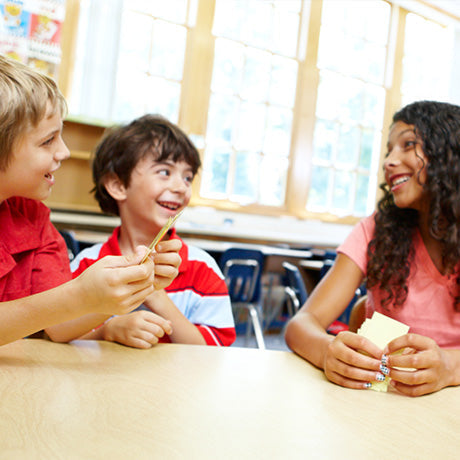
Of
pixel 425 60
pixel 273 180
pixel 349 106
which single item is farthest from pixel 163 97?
pixel 425 60

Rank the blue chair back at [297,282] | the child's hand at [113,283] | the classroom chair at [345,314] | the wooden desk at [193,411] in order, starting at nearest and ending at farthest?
1. the wooden desk at [193,411]
2. the child's hand at [113,283]
3. the classroom chair at [345,314]
4. the blue chair back at [297,282]

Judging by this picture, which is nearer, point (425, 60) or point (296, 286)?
point (296, 286)

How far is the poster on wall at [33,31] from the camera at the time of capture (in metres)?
4.89

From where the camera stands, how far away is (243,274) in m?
3.49

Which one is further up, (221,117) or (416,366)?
(221,117)

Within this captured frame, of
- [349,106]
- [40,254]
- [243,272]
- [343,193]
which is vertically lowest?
[243,272]

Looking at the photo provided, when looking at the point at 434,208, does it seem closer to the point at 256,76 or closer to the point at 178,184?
the point at 178,184

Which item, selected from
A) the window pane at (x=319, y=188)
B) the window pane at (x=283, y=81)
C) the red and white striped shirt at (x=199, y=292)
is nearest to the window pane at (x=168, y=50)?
the window pane at (x=283, y=81)

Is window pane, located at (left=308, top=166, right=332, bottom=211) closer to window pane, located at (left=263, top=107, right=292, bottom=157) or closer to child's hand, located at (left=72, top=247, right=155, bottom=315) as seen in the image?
window pane, located at (left=263, top=107, right=292, bottom=157)

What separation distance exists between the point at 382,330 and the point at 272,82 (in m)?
6.15

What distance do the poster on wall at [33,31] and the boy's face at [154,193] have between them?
4.19m

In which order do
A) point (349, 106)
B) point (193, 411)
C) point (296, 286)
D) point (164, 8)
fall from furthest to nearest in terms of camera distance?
point (349, 106) → point (164, 8) → point (296, 286) → point (193, 411)

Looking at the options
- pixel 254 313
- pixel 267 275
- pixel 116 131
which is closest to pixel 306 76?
pixel 267 275

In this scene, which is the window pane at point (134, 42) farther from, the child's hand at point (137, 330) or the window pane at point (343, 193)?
the child's hand at point (137, 330)
